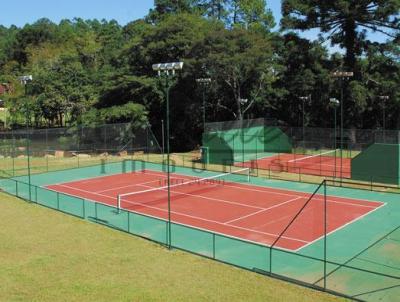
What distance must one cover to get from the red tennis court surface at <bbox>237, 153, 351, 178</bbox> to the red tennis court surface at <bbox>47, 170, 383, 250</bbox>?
Result: 7.92m

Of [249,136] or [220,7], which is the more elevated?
[220,7]

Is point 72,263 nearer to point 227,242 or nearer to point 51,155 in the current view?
point 227,242

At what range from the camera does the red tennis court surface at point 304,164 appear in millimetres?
44219

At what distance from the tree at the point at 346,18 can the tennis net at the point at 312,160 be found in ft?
42.6

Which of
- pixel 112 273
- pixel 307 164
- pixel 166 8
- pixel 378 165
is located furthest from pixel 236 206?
pixel 166 8

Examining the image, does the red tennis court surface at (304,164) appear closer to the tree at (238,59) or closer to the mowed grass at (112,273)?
the tree at (238,59)

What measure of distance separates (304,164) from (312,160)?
3.18 m

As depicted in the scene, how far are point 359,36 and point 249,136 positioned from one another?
20083 mm

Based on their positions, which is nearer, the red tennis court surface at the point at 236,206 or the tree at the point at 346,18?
the red tennis court surface at the point at 236,206

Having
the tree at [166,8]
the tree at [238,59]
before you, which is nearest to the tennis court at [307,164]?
the tree at [238,59]

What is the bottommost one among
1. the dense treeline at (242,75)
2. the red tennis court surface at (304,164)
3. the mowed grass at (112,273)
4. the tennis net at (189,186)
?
the mowed grass at (112,273)

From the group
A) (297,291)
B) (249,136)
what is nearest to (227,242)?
(297,291)

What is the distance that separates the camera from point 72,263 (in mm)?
20938

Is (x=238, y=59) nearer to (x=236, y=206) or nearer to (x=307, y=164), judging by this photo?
(x=307, y=164)
